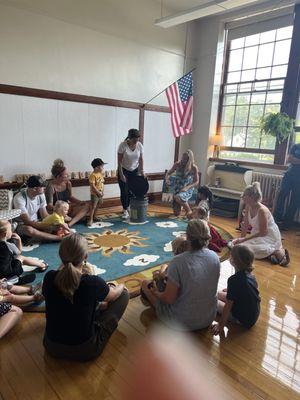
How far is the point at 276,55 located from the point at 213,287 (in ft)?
16.0

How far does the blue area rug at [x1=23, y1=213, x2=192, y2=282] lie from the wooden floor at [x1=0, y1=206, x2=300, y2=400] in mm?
651

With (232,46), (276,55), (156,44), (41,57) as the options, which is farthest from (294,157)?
(41,57)

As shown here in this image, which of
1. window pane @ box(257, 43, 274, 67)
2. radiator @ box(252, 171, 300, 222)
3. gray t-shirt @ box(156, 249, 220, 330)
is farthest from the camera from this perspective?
window pane @ box(257, 43, 274, 67)

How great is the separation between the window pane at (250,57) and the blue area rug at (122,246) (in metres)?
3.34

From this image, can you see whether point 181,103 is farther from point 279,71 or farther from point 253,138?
point 279,71

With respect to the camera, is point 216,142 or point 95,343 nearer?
point 95,343

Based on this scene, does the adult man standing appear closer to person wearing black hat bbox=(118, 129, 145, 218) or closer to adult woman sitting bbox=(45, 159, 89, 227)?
person wearing black hat bbox=(118, 129, 145, 218)

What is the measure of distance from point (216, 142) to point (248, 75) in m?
1.37

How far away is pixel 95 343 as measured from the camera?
1709 millimetres

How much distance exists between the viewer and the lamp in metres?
5.97

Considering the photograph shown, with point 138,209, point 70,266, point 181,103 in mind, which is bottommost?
point 138,209

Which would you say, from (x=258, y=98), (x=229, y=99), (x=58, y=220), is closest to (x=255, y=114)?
(x=258, y=98)

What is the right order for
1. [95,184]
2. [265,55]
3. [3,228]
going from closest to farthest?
[3,228], [95,184], [265,55]

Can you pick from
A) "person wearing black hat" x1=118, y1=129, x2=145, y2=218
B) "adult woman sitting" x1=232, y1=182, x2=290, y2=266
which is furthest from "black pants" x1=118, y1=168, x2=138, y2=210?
"adult woman sitting" x1=232, y1=182, x2=290, y2=266
